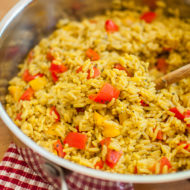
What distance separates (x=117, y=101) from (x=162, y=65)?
949 millimetres

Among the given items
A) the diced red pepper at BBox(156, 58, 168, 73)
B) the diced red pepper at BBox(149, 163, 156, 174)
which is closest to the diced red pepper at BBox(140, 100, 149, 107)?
the diced red pepper at BBox(149, 163, 156, 174)

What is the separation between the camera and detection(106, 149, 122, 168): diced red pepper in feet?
6.47

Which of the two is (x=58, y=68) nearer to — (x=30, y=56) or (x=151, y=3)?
(x=30, y=56)

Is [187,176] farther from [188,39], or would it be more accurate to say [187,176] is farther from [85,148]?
[188,39]

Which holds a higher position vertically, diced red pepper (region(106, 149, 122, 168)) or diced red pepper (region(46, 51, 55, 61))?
diced red pepper (region(46, 51, 55, 61))

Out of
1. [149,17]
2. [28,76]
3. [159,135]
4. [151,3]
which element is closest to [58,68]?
→ [28,76]

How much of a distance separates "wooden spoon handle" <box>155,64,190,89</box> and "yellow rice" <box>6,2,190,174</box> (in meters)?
0.08

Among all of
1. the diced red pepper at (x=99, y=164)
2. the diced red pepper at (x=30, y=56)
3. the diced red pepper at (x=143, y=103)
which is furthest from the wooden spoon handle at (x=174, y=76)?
the diced red pepper at (x=30, y=56)

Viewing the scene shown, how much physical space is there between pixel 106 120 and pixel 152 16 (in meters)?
1.72

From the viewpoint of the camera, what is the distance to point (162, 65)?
2.87 m

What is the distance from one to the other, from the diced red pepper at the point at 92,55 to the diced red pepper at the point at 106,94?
51 cm

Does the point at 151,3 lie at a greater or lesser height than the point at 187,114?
greater

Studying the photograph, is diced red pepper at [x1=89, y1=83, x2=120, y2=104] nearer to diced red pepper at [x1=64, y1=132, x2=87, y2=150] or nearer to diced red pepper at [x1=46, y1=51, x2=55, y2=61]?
diced red pepper at [x1=64, y1=132, x2=87, y2=150]

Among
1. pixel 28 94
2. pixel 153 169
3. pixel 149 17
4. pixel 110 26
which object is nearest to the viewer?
pixel 153 169
